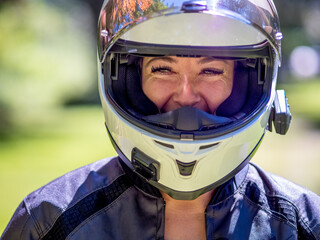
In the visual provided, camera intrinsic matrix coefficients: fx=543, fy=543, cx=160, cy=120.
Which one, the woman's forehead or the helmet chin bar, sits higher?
the woman's forehead

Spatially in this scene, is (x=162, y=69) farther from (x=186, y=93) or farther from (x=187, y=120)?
(x=187, y=120)

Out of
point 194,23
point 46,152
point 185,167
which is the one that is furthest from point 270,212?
point 46,152

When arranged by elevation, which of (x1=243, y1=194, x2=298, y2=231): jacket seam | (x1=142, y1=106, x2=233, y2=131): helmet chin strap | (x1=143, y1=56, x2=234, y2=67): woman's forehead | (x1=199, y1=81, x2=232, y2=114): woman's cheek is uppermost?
(x1=143, y1=56, x2=234, y2=67): woman's forehead

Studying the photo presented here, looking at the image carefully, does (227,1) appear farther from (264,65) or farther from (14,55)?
(14,55)

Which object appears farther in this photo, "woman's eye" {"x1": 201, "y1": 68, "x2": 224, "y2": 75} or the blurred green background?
the blurred green background

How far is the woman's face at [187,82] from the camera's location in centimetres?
183

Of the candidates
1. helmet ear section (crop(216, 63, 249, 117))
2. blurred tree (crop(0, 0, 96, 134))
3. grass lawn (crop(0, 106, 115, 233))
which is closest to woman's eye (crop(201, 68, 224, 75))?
helmet ear section (crop(216, 63, 249, 117))

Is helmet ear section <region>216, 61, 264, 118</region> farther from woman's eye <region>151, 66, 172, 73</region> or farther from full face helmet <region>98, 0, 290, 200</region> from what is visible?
woman's eye <region>151, 66, 172, 73</region>

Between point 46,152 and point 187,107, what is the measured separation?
5.39 meters

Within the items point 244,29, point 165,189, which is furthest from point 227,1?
point 165,189

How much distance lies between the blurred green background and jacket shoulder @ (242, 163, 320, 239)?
282 cm

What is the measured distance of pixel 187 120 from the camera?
1.72 m

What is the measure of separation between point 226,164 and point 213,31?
0.44 meters

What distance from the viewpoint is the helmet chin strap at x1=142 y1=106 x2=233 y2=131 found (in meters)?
1.72
